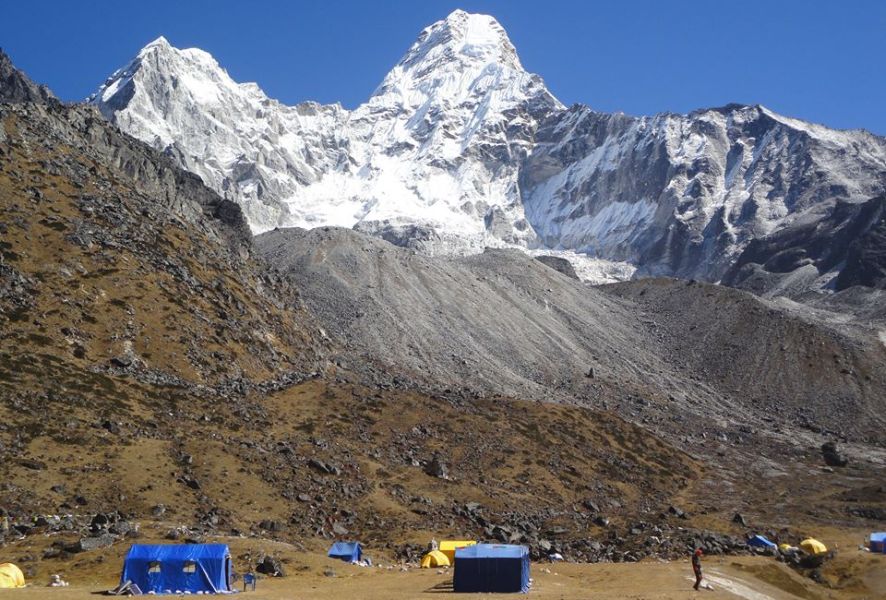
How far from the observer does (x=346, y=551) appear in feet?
177

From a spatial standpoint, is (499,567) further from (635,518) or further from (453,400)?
(453,400)

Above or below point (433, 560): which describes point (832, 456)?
above

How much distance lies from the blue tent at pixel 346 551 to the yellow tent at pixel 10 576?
17602mm

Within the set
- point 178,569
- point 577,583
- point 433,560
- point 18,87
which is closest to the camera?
point 178,569

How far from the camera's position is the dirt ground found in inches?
1676

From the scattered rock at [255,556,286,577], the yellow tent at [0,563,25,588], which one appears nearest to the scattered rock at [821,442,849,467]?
the scattered rock at [255,556,286,577]

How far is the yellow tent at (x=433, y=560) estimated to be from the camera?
54.2 meters

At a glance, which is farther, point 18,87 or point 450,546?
point 18,87

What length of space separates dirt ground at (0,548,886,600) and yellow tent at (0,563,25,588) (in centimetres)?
93

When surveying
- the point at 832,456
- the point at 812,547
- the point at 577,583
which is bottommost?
the point at 577,583

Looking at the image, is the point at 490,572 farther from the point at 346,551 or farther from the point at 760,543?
the point at 760,543

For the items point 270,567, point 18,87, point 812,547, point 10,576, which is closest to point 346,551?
point 270,567

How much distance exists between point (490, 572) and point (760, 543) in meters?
29.4

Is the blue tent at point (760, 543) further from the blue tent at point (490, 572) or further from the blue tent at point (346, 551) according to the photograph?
the blue tent at point (346, 551)
